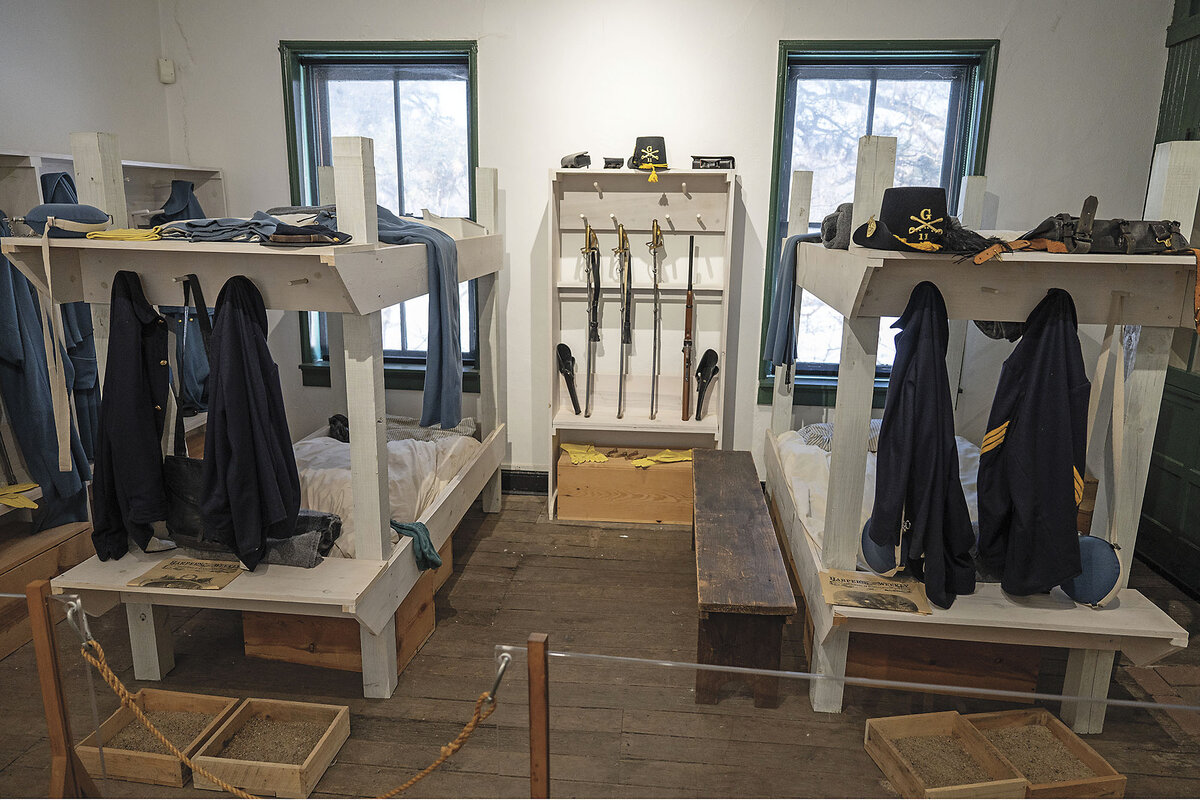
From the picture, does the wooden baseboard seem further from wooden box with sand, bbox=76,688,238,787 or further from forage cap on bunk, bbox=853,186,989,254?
forage cap on bunk, bbox=853,186,989,254

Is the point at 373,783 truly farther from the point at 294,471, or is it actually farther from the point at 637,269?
the point at 637,269

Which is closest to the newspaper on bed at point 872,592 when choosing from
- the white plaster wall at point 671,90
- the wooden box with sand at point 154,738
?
the wooden box with sand at point 154,738

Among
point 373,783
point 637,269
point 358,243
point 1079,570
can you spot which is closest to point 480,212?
point 637,269

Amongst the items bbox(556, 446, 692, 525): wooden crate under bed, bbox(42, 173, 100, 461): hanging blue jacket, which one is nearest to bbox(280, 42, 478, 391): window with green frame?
bbox(556, 446, 692, 525): wooden crate under bed

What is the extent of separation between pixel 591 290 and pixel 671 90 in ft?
3.52

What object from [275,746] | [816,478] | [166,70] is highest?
[166,70]

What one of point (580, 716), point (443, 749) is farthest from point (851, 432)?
point (443, 749)

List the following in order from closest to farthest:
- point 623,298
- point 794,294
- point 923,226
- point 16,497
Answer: point 923,226, point 16,497, point 794,294, point 623,298

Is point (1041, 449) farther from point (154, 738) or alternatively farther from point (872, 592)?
point (154, 738)

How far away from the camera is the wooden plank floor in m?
2.17

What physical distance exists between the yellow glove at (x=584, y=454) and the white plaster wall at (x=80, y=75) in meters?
2.58

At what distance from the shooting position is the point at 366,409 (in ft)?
8.04

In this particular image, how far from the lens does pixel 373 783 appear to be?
7.34ft

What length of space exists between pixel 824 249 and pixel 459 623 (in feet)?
6.30
